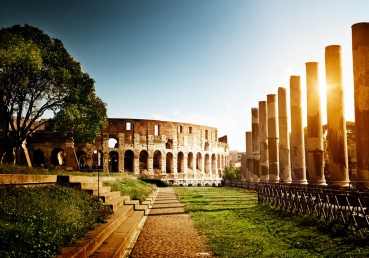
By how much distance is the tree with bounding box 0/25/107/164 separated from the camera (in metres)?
16.4

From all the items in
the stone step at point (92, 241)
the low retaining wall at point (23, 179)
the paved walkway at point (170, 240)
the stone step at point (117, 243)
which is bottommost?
the paved walkway at point (170, 240)

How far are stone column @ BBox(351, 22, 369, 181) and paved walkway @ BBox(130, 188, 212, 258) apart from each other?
527 cm

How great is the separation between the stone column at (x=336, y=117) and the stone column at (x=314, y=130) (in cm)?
181

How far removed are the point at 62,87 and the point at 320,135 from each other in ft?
44.4

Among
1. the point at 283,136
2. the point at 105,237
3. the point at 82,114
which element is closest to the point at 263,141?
the point at 283,136

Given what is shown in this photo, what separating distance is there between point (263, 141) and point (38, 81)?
13756mm

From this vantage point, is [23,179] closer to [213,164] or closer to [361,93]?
[361,93]

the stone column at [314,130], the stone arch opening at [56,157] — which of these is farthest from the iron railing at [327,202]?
the stone arch opening at [56,157]

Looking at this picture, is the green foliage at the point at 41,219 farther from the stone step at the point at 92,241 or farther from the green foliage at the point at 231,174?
the green foliage at the point at 231,174

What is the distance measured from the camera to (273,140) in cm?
1942

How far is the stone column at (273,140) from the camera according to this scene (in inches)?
760

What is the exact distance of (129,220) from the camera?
8477 millimetres

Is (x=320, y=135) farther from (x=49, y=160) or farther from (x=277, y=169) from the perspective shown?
(x=49, y=160)

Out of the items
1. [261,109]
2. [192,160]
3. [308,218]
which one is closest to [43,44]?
[261,109]
